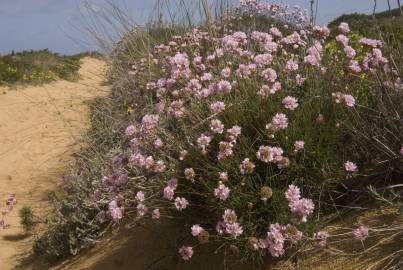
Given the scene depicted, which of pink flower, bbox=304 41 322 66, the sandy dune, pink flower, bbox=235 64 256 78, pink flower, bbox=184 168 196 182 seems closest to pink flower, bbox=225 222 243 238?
pink flower, bbox=184 168 196 182

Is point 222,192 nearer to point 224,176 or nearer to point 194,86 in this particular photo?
point 224,176

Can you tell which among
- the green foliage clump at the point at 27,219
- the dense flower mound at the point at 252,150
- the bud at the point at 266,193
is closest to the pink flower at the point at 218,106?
the dense flower mound at the point at 252,150

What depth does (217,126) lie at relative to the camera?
355 centimetres

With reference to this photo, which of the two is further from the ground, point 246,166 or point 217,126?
point 217,126

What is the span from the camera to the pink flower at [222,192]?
326 cm

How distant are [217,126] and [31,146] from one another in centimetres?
772

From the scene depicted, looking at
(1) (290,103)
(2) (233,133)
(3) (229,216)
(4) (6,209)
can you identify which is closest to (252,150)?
(2) (233,133)

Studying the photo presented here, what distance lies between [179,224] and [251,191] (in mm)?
939

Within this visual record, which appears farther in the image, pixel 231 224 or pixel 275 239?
pixel 231 224

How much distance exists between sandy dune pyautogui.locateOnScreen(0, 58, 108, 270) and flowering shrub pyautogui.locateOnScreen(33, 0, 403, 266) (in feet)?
10.5

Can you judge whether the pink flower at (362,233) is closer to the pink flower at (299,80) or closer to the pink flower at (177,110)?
the pink flower at (299,80)

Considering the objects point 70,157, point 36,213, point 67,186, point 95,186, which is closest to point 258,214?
point 95,186

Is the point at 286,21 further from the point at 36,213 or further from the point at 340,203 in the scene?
the point at 36,213

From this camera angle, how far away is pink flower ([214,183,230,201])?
3255 millimetres
